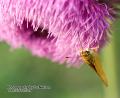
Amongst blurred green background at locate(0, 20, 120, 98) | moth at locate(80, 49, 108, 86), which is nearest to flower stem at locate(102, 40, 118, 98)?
moth at locate(80, 49, 108, 86)

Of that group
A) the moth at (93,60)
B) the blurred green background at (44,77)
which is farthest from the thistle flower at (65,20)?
the blurred green background at (44,77)

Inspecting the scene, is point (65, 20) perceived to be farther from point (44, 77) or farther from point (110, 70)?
point (44, 77)

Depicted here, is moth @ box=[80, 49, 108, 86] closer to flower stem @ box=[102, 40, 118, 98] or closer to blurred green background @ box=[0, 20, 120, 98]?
flower stem @ box=[102, 40, 118, 98]

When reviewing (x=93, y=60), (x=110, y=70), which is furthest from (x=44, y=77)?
(x=93, y=60)

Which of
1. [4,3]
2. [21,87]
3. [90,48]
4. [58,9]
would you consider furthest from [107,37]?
[21,87]

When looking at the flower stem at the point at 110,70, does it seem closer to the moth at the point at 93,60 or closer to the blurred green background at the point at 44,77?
the moth at the point at 93,60

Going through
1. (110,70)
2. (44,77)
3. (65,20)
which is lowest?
(44,77)
